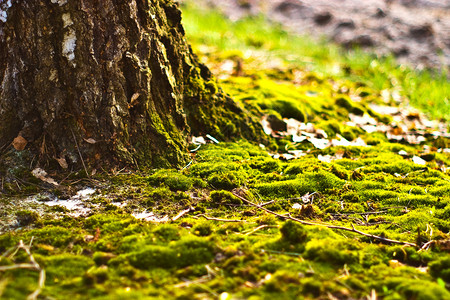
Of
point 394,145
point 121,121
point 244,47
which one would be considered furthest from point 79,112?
point 244,47

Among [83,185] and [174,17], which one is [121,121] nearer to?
[83,185]

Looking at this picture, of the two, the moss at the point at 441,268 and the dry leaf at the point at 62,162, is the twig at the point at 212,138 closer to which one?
the dry leaf at the point at 62,162

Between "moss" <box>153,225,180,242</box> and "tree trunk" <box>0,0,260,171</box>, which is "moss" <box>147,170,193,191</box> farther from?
"moss" <box>153,225,180,242</box>

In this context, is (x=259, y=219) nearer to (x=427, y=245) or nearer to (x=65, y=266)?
(x=427, y=245)

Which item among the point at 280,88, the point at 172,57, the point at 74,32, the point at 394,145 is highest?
the point at 74,32

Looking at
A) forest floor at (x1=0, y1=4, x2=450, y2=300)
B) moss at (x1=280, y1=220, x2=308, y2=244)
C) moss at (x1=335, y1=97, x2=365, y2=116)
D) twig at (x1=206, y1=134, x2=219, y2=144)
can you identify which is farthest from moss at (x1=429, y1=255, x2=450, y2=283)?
moss at (x1=335, y1=97, x2=365, y2=116)

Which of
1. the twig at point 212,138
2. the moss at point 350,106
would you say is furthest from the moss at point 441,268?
the moss at point 350,106

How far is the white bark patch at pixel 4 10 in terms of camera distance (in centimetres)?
243

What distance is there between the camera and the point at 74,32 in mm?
2490

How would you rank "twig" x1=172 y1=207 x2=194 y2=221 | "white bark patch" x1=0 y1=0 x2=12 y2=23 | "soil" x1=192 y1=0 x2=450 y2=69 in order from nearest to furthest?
"twig" x1=172 y1=207 x2=194 y2=221 → "white bark patch" x1=0 y1=0 x2=12 y2=23 → "soil" x1=192 y1=0 x2=450 y2=69

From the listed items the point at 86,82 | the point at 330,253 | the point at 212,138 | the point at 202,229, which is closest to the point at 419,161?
the point at 212,138

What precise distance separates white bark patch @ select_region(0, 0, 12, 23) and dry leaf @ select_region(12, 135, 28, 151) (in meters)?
0.71

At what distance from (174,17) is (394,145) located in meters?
2.30

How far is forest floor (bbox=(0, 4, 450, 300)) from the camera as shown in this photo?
167cm
